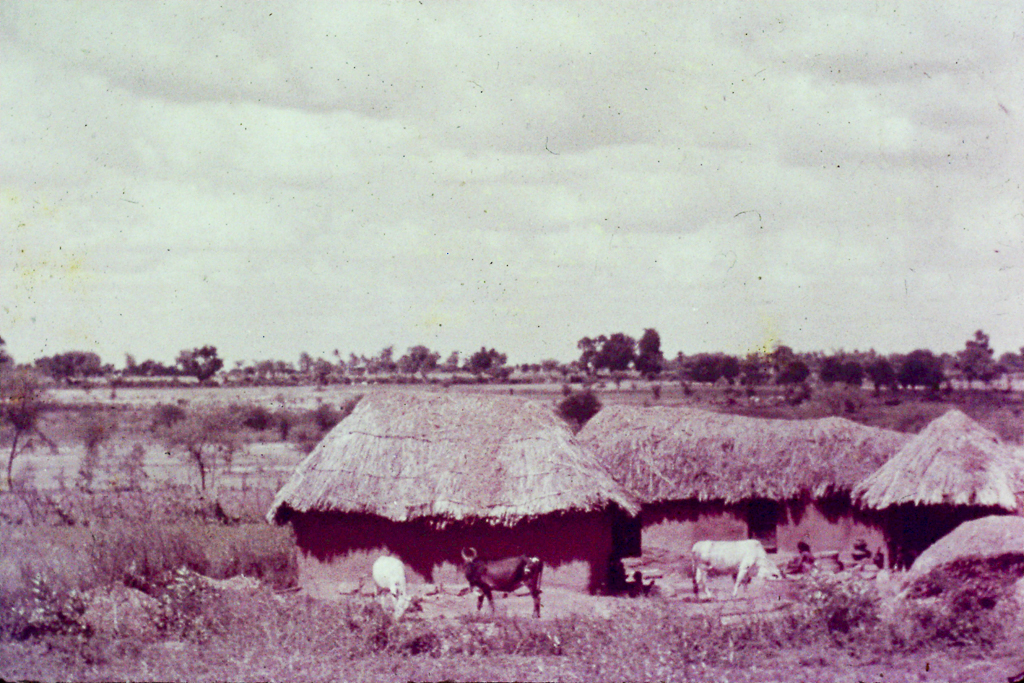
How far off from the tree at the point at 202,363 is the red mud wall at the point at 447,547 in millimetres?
44030

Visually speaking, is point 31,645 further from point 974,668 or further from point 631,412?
point 631,412

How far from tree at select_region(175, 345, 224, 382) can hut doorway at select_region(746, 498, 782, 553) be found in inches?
1713

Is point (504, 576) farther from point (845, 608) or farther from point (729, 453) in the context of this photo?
point (729, 453)

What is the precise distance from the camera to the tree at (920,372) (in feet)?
181

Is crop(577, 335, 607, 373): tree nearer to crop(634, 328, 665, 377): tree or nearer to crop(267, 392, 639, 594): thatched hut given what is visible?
crop(634, 328, 665, 377): tree

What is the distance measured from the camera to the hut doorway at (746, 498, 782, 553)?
68.9 ft

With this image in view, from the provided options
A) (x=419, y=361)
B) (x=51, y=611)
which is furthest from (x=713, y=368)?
(x=51, y=611)

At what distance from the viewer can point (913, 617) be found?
12.0 meters

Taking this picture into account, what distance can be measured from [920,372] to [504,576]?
47153mm

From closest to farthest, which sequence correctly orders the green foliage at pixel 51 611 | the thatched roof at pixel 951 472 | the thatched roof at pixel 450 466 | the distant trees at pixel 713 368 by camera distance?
the green foliage at pixel 51 611 → the thatched roof at pixel 450 466 → the thatched roof at pixel 951 472 → the distant trees at pixel 713 368

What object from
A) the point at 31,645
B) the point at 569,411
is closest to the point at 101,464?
the point at 569,411

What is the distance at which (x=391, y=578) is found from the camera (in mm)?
15000

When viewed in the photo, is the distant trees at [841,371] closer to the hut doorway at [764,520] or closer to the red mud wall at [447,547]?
the hut doorway at [764,520]

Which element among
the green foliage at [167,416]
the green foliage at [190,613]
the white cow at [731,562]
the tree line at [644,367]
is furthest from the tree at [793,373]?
the green foliage at [190,613]
